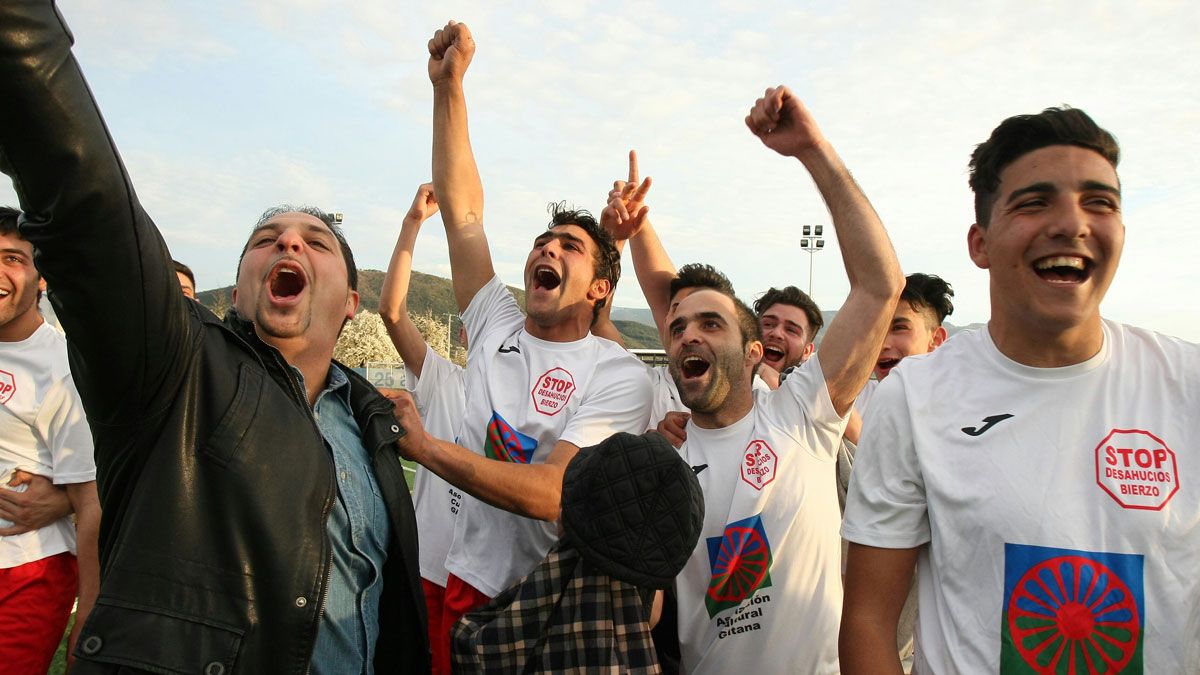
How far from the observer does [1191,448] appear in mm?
1760

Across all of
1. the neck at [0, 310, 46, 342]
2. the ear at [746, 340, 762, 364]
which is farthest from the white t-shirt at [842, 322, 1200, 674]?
the neck at [0, 310, 46, 342]

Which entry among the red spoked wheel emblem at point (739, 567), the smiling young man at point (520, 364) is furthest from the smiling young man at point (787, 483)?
the smiling young man at point (520, 364)

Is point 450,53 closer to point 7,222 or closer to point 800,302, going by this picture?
point 7,222

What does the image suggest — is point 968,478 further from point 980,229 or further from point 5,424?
point 5,424

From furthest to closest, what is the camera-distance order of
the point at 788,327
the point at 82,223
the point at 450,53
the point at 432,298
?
the point at 432,298 < the point at 788,327 < the point at 450,53 < the point at 82,223

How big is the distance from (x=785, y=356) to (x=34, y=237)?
5.06 meters

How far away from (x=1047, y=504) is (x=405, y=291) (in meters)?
3.90

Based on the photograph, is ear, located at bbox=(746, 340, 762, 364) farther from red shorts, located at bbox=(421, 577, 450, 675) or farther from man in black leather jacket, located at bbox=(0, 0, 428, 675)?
red shorts, located at bbox=(421, 577, 450, 675)

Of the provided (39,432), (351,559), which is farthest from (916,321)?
(39,432)

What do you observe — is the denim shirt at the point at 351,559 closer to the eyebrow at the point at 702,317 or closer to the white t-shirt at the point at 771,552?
the white t-shirt at the point at 771,552

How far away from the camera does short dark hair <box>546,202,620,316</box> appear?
163 inches

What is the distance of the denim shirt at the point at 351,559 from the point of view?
199 centimetres

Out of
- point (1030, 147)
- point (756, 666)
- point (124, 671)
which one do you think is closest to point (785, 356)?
point (756, 666)

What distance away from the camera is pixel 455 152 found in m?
3.81
